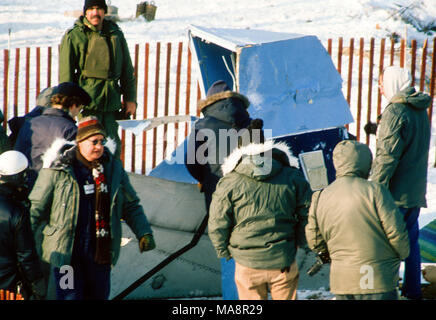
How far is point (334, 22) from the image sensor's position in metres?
14.6

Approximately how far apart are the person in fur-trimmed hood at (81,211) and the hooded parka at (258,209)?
62 centimetres

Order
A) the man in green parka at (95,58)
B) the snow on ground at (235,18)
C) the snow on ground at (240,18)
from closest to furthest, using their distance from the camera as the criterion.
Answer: the man in green parka at (95,58) → the snow on ground at (240,18) → the snow on ground at (235,18)

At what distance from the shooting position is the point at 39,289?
3.63 meters

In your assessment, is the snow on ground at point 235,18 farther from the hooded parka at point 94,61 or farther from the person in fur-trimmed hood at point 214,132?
the person in fur-trimmed hood at point 214,132

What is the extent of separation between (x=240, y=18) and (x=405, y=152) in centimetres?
1203

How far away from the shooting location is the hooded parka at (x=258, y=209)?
371cm

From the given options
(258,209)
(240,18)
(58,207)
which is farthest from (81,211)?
(240,18)

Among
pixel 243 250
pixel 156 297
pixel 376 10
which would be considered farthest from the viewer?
pixel 376 10

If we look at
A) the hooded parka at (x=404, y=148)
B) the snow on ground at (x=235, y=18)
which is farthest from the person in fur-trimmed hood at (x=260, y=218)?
the snow on ground at (x=235, y=18)

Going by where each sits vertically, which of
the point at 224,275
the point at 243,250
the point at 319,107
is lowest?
the point at 224,275
